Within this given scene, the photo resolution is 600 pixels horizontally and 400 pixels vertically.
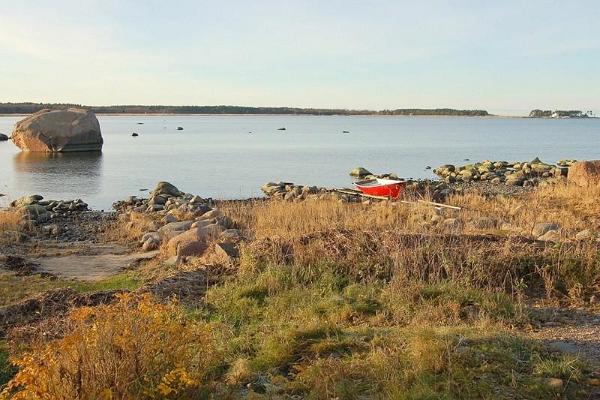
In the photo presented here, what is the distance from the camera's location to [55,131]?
188 feet

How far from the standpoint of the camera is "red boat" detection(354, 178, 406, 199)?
22641 millimetres

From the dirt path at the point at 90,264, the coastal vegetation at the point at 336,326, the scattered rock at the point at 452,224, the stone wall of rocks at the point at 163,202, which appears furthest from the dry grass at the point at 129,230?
the scattered rock at the point at 452,224

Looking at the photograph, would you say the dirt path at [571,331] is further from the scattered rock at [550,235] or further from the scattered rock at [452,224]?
the scattered rock at [452,224]

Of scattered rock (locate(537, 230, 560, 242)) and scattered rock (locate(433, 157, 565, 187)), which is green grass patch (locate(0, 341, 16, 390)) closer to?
scattered rock (locate(537, 230, 560, 242))

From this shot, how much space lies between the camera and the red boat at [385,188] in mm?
22641

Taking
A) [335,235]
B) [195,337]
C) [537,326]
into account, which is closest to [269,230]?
[335,235]

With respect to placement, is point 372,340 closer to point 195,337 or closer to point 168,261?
point 195,337

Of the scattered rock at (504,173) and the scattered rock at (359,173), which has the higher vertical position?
the scattered rock at (504,173)

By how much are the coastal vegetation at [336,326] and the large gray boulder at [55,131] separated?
1938 inches

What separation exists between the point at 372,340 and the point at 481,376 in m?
1.20

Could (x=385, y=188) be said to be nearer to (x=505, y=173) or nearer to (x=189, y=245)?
(x=189, y=245)

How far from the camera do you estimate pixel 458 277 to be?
27.2 feet

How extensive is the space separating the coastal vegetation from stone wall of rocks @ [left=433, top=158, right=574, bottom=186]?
21737 millimetres

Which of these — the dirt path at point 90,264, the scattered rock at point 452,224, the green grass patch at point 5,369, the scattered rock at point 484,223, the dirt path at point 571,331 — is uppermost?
the dirt path at point 571,331
